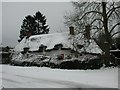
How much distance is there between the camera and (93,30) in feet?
112

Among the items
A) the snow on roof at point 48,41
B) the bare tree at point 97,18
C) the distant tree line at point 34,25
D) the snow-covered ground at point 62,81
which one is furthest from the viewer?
the distant tree line at point 34,25

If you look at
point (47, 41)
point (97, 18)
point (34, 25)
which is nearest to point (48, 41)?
point (47, 41)

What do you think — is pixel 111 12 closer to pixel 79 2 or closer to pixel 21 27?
pixel 79 2

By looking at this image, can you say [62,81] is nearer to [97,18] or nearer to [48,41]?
[97,18]

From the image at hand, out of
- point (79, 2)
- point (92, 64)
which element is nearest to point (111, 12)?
point (79, 2)

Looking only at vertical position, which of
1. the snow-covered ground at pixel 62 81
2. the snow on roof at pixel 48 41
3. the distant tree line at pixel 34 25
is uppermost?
the distant tree line at pixel 34 25

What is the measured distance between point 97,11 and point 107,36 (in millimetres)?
3748

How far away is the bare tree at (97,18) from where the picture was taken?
33.7m

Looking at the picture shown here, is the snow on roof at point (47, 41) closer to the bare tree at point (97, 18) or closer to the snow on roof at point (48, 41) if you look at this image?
the snow on roof at point (48, 41)

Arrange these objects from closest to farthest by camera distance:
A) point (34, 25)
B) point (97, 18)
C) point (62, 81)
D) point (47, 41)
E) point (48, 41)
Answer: point (62, 81) → point (97, 18) → point (48, 41) → point (47, 41) → point (34, 25)

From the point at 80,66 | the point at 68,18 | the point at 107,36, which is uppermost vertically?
the point at 68,18

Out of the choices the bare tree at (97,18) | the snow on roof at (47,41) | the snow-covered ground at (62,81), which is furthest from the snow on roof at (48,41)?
the snow-covered ground at (62,81)

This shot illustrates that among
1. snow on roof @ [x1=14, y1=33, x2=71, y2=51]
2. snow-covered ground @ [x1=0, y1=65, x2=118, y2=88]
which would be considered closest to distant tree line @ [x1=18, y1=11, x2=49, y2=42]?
snow on roof @ [x1=14, y1=33, x2=71, y2=51]

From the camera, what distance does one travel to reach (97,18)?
113 ft
